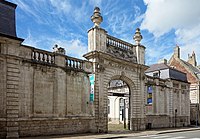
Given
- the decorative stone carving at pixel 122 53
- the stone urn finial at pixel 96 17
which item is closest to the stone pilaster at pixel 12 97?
the stone urn finial at pixel 96 17

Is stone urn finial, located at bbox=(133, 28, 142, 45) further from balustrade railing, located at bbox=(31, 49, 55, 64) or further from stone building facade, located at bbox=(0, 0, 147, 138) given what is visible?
balustrade railing, located at bbox=(31, 49, 55, 64)

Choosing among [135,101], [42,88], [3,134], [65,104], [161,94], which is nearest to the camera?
[3,134]

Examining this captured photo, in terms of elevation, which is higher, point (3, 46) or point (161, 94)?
point (3, 46)

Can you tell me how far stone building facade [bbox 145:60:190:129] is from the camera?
1036 inches

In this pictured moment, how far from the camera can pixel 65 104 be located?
56.9ft

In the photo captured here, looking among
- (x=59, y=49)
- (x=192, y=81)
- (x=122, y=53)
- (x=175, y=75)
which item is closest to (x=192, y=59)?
(x=192, y=81)

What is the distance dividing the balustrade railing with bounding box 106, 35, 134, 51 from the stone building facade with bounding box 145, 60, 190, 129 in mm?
4486

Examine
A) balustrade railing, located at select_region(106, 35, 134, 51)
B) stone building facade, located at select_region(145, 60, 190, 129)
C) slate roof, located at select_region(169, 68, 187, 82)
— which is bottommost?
stone building facade, located at select_region(145, 60, 190, 129)

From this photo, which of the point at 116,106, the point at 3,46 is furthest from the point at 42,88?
the point at 116,106

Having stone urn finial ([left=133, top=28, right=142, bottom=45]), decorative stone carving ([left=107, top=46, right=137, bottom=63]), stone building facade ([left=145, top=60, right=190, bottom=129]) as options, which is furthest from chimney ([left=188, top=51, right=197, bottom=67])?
decorative stone carving ([left=107, top=46, right=137, bottom=63])

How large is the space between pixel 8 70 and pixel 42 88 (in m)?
2.74

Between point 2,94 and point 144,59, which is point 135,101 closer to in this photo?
point 144,59

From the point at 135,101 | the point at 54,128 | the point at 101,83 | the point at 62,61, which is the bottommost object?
the point at 54,128

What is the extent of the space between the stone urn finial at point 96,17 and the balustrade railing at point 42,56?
5.24 meters
